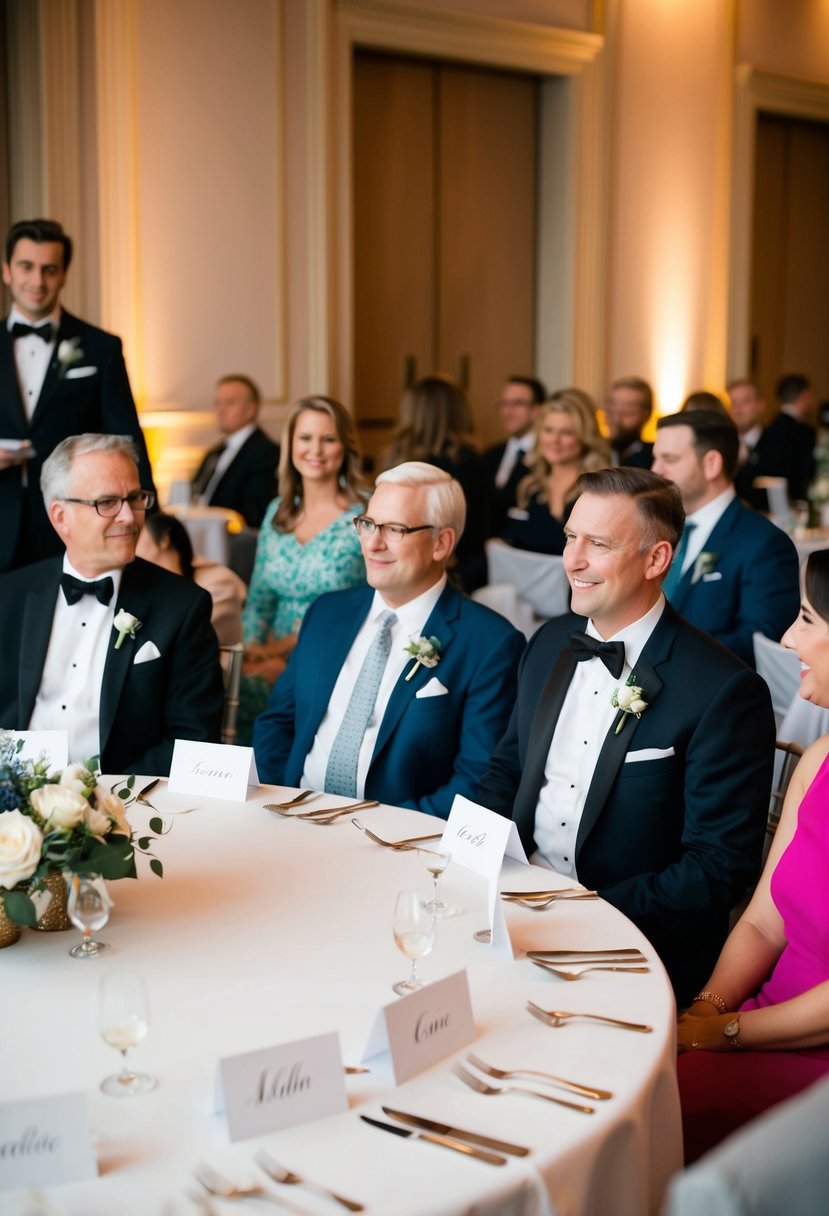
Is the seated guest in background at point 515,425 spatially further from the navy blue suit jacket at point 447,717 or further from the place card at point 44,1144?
the place card at point 44,1144

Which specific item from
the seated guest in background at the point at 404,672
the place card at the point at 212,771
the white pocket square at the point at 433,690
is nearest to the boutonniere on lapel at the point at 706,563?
the seated guest in background at the point at 404,672

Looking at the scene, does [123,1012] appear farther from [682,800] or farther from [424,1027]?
[682,800]

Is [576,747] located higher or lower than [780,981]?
higher

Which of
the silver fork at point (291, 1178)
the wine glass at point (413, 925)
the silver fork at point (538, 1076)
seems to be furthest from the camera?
the wine glass at point (413, 925)

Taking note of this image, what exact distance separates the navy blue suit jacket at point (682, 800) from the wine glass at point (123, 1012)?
116 centimetres

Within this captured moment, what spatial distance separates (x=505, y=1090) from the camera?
1.52m

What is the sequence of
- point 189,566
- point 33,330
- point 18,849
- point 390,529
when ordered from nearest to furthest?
point 18,849 < point 390,529 < point 189,566 < point 33,330

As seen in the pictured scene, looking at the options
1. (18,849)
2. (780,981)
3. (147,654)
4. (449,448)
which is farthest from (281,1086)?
(449,448)

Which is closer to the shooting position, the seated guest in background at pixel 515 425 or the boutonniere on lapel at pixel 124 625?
the boutonniere on lapel at pixel 124 625

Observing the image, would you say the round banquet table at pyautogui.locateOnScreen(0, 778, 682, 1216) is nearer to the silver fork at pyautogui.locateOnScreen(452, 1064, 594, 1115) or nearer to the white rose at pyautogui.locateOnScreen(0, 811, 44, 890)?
the silver fork at pyautogui.locateOnScreen(452, 1064, 594, 1115)

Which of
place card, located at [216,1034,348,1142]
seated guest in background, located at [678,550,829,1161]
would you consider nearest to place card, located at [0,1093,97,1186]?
place card, located at [216,1034,348,1142]

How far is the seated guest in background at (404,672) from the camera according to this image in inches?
120

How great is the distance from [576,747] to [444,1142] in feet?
4.34

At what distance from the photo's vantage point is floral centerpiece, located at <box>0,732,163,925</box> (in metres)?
1.79
